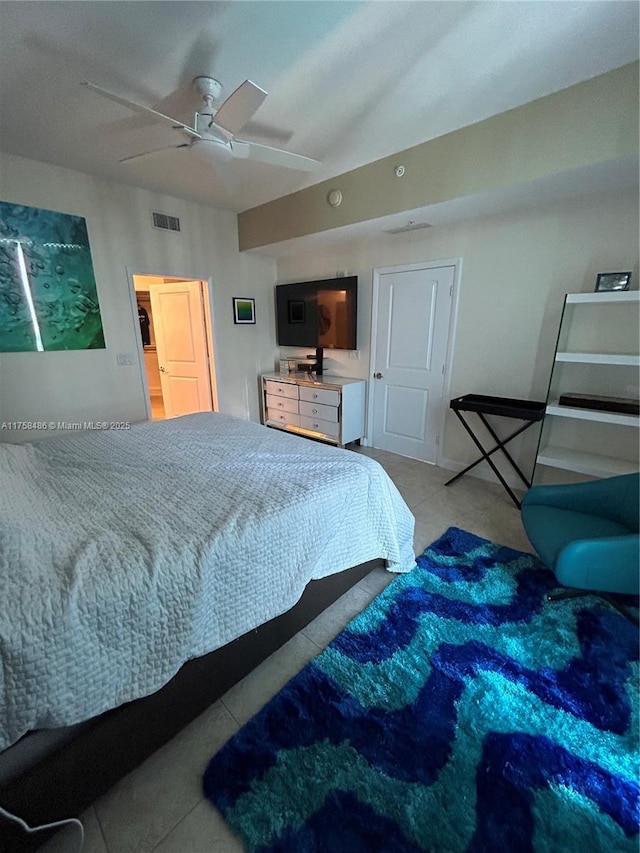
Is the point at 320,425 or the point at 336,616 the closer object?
the point at 336,616

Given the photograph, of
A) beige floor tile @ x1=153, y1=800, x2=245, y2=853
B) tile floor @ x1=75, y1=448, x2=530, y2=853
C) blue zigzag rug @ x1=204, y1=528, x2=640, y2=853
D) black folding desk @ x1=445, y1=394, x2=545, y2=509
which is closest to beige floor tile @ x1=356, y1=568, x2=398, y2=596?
tile floor @ x1=75, y1=448, x2=530, y2=853

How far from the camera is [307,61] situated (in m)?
1.71

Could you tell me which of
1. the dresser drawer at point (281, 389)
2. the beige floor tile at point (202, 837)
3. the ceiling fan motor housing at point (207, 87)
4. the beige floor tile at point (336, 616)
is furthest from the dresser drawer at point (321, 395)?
the beige floor tile at point (202, 837)

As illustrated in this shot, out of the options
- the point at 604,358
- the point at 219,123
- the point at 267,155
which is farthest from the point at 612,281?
the point at 219,123

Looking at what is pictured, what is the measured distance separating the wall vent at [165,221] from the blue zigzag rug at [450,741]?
12.6 ft

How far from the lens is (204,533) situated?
125 cm

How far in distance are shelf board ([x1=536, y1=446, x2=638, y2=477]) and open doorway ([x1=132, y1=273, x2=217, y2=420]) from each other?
3.49m

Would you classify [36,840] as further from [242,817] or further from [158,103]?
[158,103]

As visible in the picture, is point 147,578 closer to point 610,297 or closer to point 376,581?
point 376,581

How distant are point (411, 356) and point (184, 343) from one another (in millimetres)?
2708

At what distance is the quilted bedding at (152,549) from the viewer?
2.98 feet

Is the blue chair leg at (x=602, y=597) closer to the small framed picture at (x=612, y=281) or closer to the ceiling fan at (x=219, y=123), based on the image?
the small framed picture at (x=612, y=281)

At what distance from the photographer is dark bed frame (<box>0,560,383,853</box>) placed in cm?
88

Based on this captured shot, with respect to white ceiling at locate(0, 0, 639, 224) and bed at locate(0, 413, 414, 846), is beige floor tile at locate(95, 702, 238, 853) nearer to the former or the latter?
bed at locate(0, 413, 414, 846)
